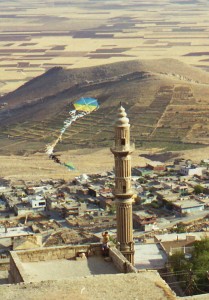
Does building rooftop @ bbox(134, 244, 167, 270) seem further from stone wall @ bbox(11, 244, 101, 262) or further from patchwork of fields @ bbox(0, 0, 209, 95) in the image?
patchwork of fields @ bbox(0, 0, 209, 95)

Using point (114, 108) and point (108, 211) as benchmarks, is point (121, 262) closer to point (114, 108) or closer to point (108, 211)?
point (108, 211)

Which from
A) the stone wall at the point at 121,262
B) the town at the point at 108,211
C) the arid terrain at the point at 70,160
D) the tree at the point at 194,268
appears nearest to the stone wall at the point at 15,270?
the stone wall at the point at 121,262

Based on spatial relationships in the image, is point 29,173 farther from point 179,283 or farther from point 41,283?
point 41,283

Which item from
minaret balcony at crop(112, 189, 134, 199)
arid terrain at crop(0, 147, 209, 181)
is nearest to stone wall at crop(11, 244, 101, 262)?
minaret balcony at crop(112, 189, 134, 199)

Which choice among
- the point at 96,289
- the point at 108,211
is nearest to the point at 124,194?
the point at 96,289

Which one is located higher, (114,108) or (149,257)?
(149,257)

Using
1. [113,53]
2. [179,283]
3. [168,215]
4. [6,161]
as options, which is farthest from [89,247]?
[113,53]
